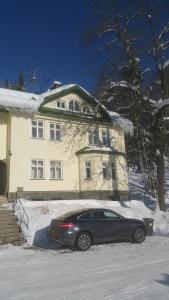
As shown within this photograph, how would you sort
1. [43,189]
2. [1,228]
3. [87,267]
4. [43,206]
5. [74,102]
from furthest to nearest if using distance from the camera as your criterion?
[74,102]
[43,189]
[43,206]
[1,228]
[87,267]

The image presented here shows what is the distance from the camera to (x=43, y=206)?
66.8ft

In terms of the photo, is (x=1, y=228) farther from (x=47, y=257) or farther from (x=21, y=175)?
(x=21, y=175)

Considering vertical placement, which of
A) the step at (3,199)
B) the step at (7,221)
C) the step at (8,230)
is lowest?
the step at (8,230)

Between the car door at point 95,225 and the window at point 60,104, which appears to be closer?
the car door at point 95,225

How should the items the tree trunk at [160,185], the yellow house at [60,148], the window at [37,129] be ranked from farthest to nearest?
the window at [37,129]
the yellow house at [60,148]
the tree trunk at [160,185]

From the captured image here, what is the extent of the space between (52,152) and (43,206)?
7614 millimetres

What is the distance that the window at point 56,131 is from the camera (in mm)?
27822

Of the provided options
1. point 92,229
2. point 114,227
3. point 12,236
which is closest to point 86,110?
point 12,236

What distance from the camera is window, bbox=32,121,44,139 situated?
88.1 feet

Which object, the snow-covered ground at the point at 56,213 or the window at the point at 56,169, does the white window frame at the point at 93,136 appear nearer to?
the window at the point at 56,169

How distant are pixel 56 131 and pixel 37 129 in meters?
1.79

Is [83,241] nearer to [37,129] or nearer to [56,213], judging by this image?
[56,213]

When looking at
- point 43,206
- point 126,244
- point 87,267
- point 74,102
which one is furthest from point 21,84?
point 87,267

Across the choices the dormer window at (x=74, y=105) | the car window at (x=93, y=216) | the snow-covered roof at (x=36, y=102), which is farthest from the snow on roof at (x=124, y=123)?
the car window at (x=93, y=216)
